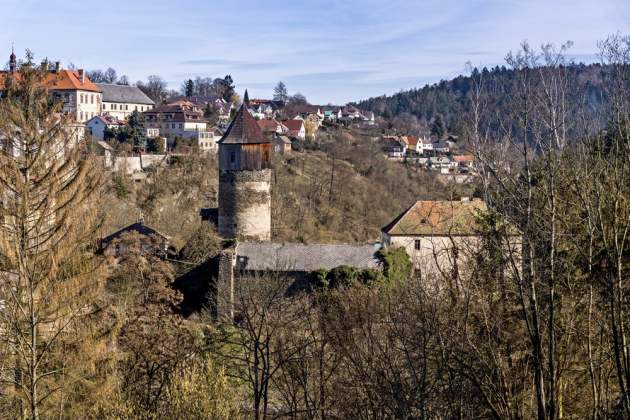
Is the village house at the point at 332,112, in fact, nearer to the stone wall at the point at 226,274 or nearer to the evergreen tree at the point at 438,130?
the evergreen tree at the point at 438,130

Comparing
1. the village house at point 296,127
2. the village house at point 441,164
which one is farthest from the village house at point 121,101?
the village house at point 441,164

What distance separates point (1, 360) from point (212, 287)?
15.1 m

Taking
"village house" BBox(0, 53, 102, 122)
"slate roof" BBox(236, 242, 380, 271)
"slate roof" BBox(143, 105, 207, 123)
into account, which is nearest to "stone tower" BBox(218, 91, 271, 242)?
"slate roof" BBox(236, 242, 380, 271)

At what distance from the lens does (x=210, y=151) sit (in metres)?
50.2

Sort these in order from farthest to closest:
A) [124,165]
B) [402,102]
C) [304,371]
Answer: [402,102] < [124,165] < [304,371]

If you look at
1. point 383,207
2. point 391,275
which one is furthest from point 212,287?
point 383,207

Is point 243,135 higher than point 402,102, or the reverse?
point 402,102

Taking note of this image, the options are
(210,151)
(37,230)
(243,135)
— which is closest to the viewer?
(37,230)

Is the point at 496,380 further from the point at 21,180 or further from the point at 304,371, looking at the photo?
the point at 21,180

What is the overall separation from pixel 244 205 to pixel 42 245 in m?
18.6

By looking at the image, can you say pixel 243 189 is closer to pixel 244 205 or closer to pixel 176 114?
pixel 244 205

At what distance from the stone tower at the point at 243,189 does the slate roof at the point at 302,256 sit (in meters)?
4.10

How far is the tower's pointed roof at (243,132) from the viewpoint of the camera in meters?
30.2

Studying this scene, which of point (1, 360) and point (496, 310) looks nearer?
point (1, 360)
